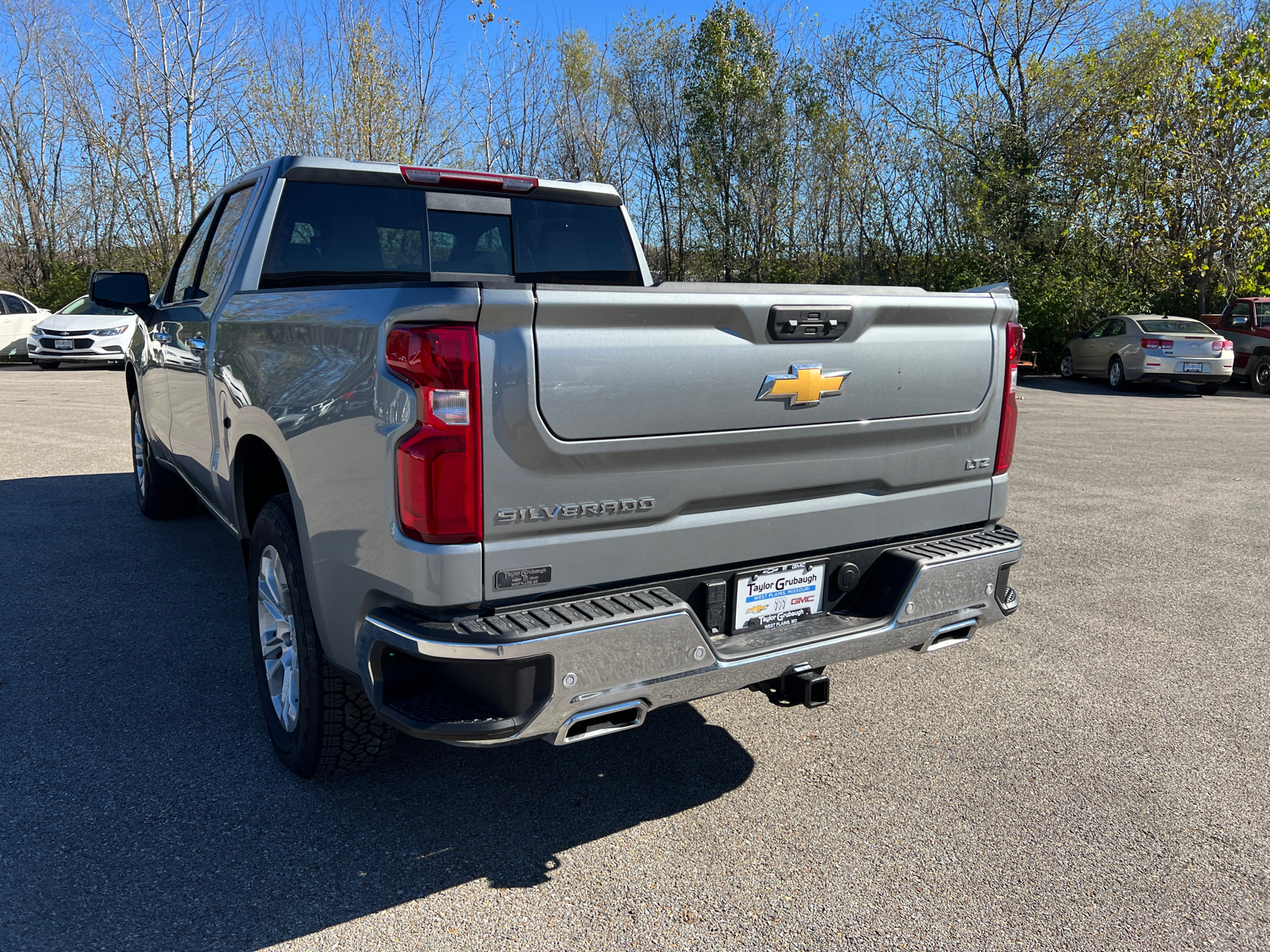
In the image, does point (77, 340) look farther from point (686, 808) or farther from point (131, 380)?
point (686, 808)

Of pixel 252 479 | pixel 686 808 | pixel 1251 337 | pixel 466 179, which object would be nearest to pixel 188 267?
pixel 466 179

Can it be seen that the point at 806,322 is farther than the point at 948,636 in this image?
No

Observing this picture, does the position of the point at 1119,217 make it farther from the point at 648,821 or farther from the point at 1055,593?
the point at 648,821

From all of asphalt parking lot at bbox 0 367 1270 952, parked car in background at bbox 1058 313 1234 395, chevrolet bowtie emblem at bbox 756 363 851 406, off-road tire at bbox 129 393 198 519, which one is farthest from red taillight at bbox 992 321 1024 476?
parked car in background at bbox 1058 313 1234 395

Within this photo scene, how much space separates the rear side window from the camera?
395 centimetres

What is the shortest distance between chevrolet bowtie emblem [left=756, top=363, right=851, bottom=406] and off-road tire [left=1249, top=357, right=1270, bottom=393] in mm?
21078

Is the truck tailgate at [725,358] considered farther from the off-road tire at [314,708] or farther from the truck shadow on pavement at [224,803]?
the truck shadow on pavement at [224,803]

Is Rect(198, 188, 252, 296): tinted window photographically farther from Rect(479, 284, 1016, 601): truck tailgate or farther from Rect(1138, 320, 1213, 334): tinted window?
Rect(1138, 320, 1213, 334): tinted window

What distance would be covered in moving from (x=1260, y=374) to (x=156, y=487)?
2134 cm

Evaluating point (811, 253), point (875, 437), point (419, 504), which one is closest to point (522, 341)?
point (419, 504)

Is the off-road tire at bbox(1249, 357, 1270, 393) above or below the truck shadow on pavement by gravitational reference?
above

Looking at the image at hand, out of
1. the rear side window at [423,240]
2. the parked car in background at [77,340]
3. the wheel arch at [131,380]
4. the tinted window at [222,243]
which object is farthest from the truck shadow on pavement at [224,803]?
the parked car in background at [77,340]

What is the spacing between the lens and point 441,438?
2311mm

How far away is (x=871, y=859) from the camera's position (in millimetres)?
2805
